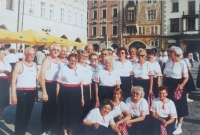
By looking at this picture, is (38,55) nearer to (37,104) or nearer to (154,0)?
(37,104)

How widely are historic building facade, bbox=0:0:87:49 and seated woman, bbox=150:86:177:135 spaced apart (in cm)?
1012

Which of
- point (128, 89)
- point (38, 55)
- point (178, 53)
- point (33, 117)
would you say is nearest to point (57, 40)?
point (38, 55)

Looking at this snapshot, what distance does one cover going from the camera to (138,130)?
11.0 ft

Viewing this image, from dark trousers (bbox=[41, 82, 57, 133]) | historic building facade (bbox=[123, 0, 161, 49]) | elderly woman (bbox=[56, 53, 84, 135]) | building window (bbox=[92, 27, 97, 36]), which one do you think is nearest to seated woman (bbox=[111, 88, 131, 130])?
elderly woman (bbox=[56, 53, 84, 135])

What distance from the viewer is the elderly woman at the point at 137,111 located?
10.8ft

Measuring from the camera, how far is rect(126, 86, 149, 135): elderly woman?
3.30 meters

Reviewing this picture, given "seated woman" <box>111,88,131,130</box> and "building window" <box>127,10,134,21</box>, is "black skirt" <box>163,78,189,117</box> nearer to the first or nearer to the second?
"seated woman" <box>111,88,131,130</box>

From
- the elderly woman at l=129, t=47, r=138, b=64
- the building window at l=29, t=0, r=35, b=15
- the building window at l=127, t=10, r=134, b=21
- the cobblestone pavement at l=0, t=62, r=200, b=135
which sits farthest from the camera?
the building window at l=127, t=10, r=134, b=21

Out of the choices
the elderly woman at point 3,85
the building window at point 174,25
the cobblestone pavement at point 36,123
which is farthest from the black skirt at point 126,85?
the building window at point 174,25

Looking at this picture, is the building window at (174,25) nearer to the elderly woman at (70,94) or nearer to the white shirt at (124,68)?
the white shirt at (124,68)

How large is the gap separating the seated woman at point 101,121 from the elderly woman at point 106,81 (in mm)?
533

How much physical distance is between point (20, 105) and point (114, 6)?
98.8 ft

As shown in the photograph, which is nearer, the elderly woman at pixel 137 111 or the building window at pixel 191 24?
the elderly woman at pixel 137 111

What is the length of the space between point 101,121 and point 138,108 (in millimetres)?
580
